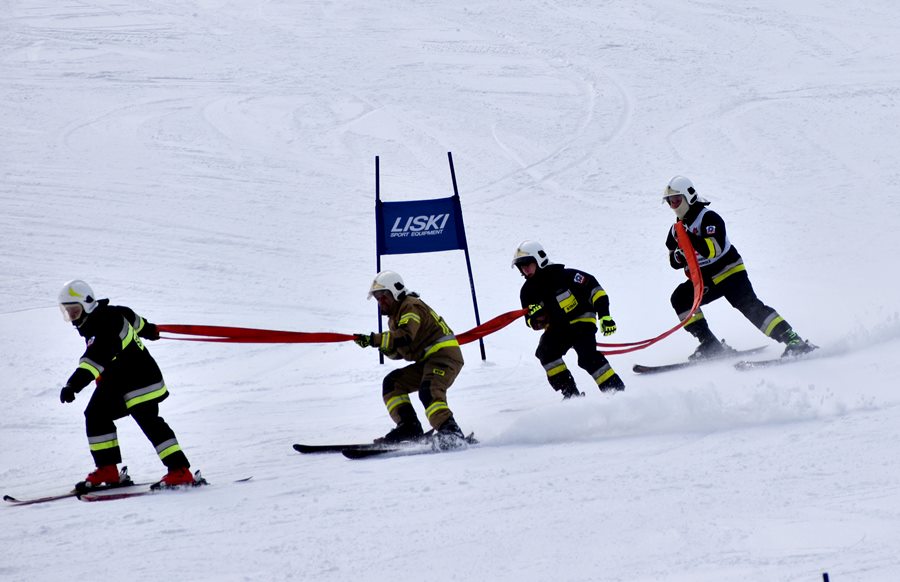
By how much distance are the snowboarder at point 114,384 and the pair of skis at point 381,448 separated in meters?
1.15

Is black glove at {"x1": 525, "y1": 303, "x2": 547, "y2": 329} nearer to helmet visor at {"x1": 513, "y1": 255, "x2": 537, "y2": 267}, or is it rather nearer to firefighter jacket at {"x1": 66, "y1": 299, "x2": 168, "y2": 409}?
helmet visor at {"x1": 513, "y1": 255, "x2": 537, "y2": 267}

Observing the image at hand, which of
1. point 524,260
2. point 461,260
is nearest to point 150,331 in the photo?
point 524,260

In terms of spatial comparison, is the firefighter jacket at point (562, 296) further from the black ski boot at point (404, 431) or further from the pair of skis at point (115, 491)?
the pair of skis at point (115, 491)

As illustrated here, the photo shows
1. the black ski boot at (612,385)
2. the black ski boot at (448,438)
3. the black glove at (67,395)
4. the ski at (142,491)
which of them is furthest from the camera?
the black ski boot at (612,385)

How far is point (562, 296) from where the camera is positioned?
9055 mm

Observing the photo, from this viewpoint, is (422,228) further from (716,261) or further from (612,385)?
(612,385)

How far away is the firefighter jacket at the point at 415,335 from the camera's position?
8109 mm

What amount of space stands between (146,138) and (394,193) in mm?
5544

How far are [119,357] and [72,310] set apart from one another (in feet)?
1.54

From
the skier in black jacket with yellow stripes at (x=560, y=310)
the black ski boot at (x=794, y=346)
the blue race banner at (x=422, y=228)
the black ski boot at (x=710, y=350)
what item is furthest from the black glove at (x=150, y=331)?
the black ski boot at (x=794, y=346)

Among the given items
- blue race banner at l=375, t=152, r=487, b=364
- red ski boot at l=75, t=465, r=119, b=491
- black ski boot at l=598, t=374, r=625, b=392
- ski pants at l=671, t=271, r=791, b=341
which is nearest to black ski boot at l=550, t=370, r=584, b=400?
black ski boot at l=598, t=374, r=625, b=392

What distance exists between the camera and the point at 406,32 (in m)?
26.9

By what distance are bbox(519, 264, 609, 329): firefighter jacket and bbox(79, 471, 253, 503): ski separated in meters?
2.97

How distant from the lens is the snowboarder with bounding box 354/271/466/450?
8.05 meters
